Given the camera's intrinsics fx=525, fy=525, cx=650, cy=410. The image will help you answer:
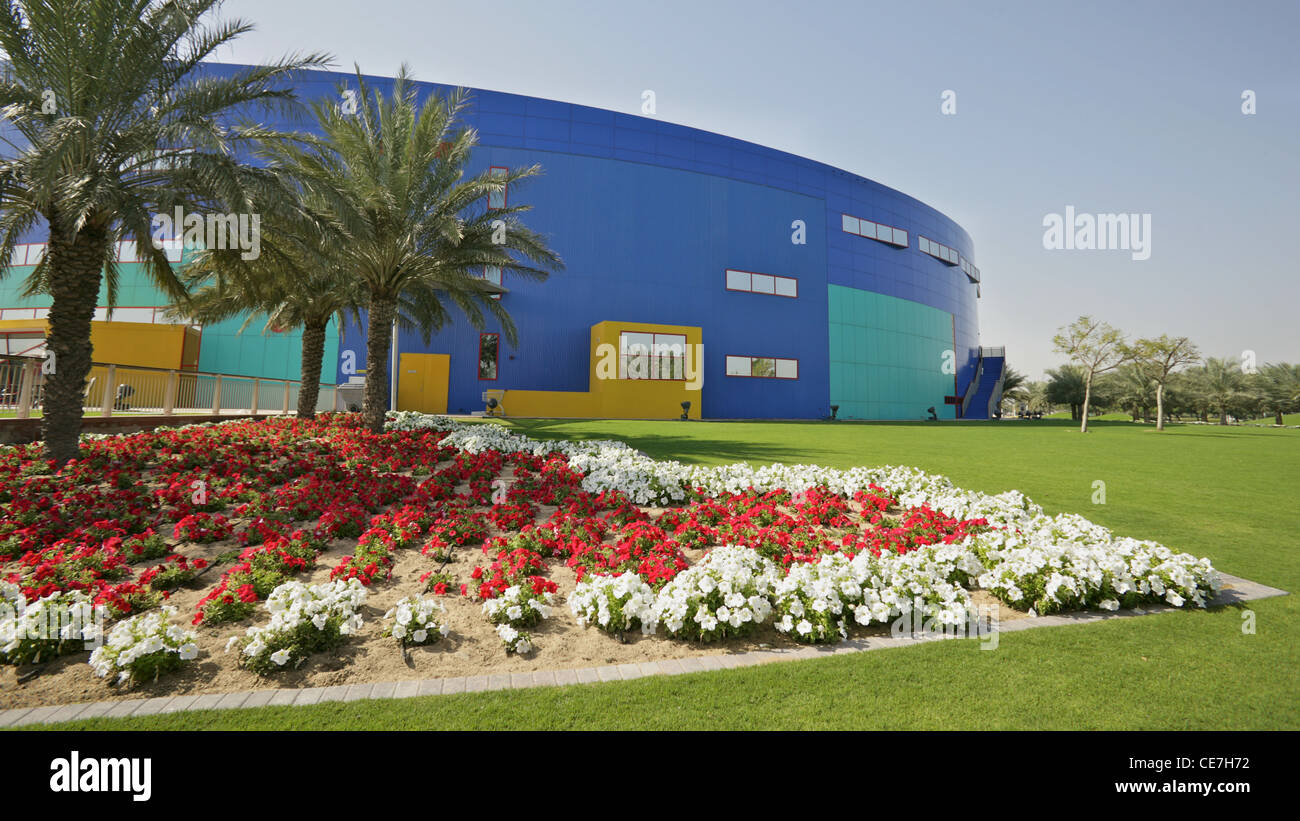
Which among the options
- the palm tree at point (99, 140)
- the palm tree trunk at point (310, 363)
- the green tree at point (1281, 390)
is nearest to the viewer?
the palm tree at point (99, 140)

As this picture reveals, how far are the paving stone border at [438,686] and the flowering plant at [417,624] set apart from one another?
0.49 metres

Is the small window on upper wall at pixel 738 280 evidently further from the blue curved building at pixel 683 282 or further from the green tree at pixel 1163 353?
the green tree at pixel 1163 353

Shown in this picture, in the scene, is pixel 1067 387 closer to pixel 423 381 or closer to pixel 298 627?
pixel 423 381

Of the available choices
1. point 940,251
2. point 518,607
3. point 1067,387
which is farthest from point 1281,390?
point 518,607

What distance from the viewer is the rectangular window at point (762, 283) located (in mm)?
32250

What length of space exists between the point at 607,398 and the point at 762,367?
36.6 feet

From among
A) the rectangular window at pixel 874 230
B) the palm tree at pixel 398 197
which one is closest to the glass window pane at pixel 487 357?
the palm tree at pixel 398 197

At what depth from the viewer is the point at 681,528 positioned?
244 inches

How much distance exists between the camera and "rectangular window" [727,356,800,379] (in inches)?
1243

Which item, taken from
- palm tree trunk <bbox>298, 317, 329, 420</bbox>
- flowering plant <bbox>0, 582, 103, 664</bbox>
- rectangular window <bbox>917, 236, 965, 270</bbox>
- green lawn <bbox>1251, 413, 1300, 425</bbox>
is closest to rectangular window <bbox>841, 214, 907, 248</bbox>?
rectangular window <bbox>917, 236, 965, 270</bbox>

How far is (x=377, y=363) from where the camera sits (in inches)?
516

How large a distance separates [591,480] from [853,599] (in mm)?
4722

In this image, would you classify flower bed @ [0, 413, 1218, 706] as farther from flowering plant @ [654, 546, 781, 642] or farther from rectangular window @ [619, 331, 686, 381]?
rectangular window @ [619, 331, 686, 381]
